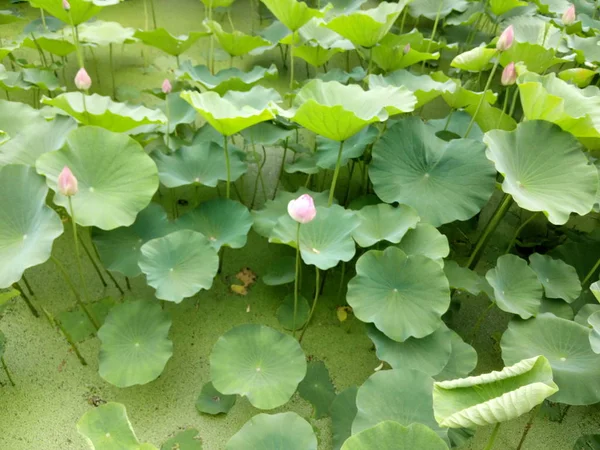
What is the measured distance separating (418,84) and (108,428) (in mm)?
1677

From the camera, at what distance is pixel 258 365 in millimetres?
1444

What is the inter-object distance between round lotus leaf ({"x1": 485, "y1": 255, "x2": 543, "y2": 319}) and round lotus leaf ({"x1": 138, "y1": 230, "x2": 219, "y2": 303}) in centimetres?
86

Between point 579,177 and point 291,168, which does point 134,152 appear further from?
point 579,177

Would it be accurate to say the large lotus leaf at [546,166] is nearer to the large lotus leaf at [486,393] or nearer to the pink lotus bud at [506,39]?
the pink lotus bud at [506,39]

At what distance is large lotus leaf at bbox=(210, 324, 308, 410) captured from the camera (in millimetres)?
1381

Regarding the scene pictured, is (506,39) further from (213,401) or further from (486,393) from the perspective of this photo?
(213,401)

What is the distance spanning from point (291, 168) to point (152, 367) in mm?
897

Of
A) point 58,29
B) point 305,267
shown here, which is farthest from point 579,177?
point 58,29

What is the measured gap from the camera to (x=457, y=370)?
1456 mm

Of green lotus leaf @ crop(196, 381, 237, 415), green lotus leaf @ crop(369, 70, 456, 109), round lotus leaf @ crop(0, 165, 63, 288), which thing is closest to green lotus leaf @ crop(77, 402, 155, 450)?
green lotus leaf @ crop(196, 381, 237, 415)

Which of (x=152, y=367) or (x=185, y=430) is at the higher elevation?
(x=152, y=367)

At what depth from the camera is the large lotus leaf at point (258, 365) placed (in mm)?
1381

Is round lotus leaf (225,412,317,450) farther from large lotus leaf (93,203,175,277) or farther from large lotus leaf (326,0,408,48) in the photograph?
large lotus leaf (326,0,408,48)

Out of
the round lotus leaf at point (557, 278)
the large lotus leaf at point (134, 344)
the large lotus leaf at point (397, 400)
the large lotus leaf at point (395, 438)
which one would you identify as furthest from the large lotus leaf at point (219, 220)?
the round lotus leaf at point (557, 278)
